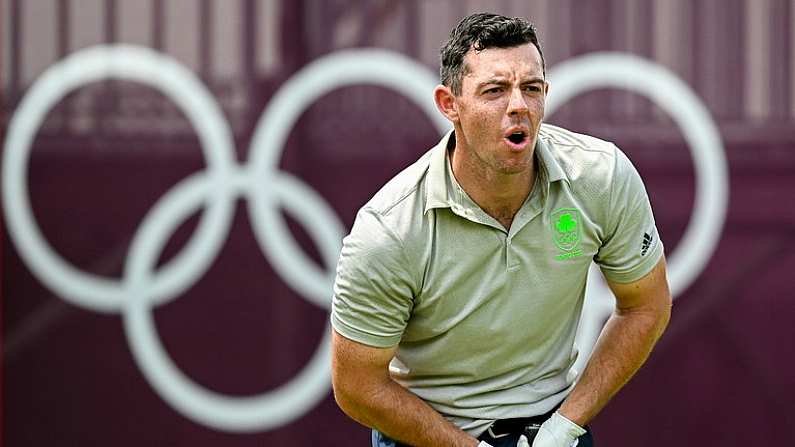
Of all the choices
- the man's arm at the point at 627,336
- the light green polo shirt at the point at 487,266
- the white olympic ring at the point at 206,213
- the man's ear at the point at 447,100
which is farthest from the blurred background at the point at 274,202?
the man's ear at the point at 447,100

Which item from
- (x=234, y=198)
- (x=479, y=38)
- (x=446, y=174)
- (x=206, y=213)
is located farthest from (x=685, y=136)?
(x=479, y=38)

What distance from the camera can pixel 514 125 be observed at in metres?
2.64

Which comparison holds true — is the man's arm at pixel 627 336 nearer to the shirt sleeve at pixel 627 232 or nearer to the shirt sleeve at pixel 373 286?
the shirt sleeve at pixel 627 232

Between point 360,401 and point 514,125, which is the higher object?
point 514,125

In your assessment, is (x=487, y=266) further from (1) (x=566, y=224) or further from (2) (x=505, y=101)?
(2) (x=505, y=101)

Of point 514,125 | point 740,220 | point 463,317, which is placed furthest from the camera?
point 740,220

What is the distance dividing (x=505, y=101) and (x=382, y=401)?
0.72 m

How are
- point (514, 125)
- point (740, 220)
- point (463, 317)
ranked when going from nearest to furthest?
1. point (514, 125)
2. point (463, 317)
3. point (740, 220)

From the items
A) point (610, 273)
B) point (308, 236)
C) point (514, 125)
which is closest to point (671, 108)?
point (308, 236)

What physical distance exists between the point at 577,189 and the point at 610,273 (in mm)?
234

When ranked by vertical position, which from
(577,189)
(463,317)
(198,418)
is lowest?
(198,418)

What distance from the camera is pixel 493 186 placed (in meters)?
2.79

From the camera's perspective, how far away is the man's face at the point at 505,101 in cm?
264

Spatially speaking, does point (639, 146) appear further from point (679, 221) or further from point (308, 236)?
point (308, 236)
